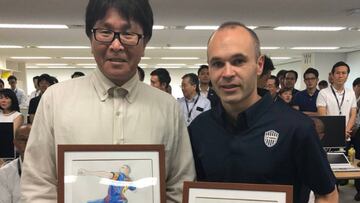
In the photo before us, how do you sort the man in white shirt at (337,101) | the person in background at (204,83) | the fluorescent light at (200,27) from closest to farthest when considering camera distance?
the man in white shirt at (337,101)
the person in background at (204,83)
the fluorescent light at (200,27)

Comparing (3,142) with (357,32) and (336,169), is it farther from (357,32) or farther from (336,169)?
(357,32)

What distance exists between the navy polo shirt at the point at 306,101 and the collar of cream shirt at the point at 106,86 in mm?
5218

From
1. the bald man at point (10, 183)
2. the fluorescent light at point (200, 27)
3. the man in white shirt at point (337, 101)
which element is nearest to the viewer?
the bald man at point (10, 183)

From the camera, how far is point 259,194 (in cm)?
116

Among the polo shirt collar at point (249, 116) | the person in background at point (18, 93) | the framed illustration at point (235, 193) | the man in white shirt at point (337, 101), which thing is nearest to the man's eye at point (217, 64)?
the polo shirt collar at point (249, 116)

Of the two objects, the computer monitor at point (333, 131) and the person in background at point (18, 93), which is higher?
the person in background at point (18, 93)

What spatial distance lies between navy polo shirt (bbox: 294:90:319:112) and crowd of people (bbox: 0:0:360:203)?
489cm

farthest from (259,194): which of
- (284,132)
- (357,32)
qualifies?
(357,32)

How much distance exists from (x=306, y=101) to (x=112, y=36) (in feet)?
17.8

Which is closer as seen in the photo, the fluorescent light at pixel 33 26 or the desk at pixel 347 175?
the desk at pixel 347 175

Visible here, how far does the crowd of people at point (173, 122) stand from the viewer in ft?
3.99

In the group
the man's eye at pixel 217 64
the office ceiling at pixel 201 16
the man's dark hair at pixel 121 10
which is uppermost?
the office ceiling at pixel 201 16

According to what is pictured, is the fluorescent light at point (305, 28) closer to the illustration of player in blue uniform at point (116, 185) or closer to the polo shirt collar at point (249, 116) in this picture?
the polo shirt collar at point (249, 116)

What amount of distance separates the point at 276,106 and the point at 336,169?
2.61m
